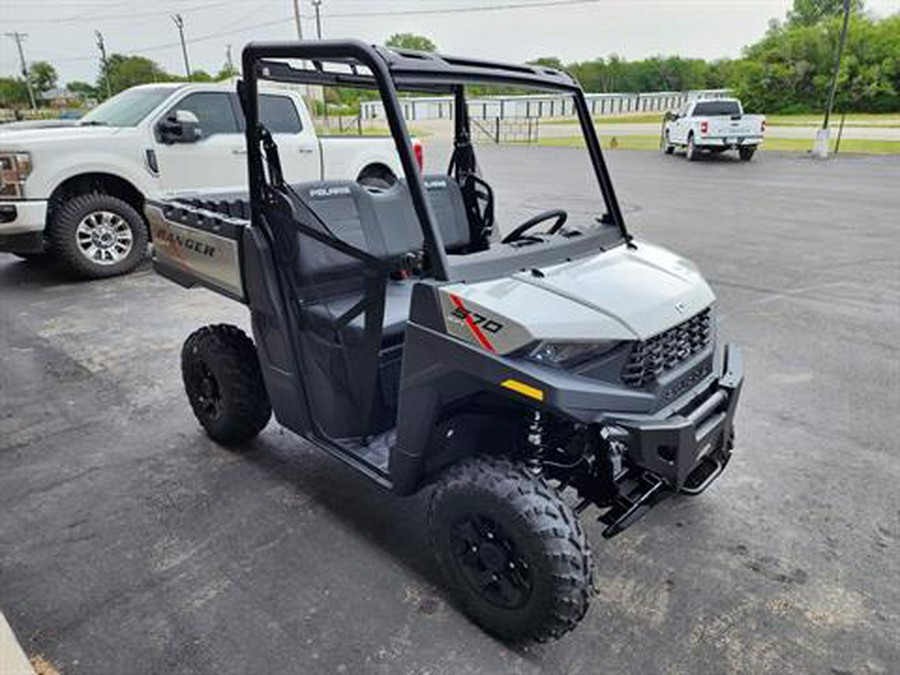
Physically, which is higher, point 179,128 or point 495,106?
point 495,106

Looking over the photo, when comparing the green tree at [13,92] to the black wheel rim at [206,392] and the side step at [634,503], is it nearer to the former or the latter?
the black wheel rim at [206,392]

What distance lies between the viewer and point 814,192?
12516 mm

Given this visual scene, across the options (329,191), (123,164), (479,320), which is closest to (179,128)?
(123,164)

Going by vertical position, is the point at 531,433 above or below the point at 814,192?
above

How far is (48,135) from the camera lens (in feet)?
20.3

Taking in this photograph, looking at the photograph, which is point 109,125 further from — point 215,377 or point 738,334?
point 738,334

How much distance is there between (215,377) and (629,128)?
32831 mm

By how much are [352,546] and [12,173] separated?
544cm

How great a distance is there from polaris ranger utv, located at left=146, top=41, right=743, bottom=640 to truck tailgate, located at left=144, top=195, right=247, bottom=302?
20 mm

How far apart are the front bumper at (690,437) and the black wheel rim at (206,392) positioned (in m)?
2.22

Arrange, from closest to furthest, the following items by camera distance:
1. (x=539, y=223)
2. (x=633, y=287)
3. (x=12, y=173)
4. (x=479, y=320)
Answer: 1. (x=479, y=320)
2. (x=633, y=287)
3. (x=539, y=223)
4. (x=12, y=173)

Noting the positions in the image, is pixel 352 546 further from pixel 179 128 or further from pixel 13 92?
pixel 13 92

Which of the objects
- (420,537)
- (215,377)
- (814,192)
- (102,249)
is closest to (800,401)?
(420,537)

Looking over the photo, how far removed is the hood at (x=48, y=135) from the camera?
5930mm
